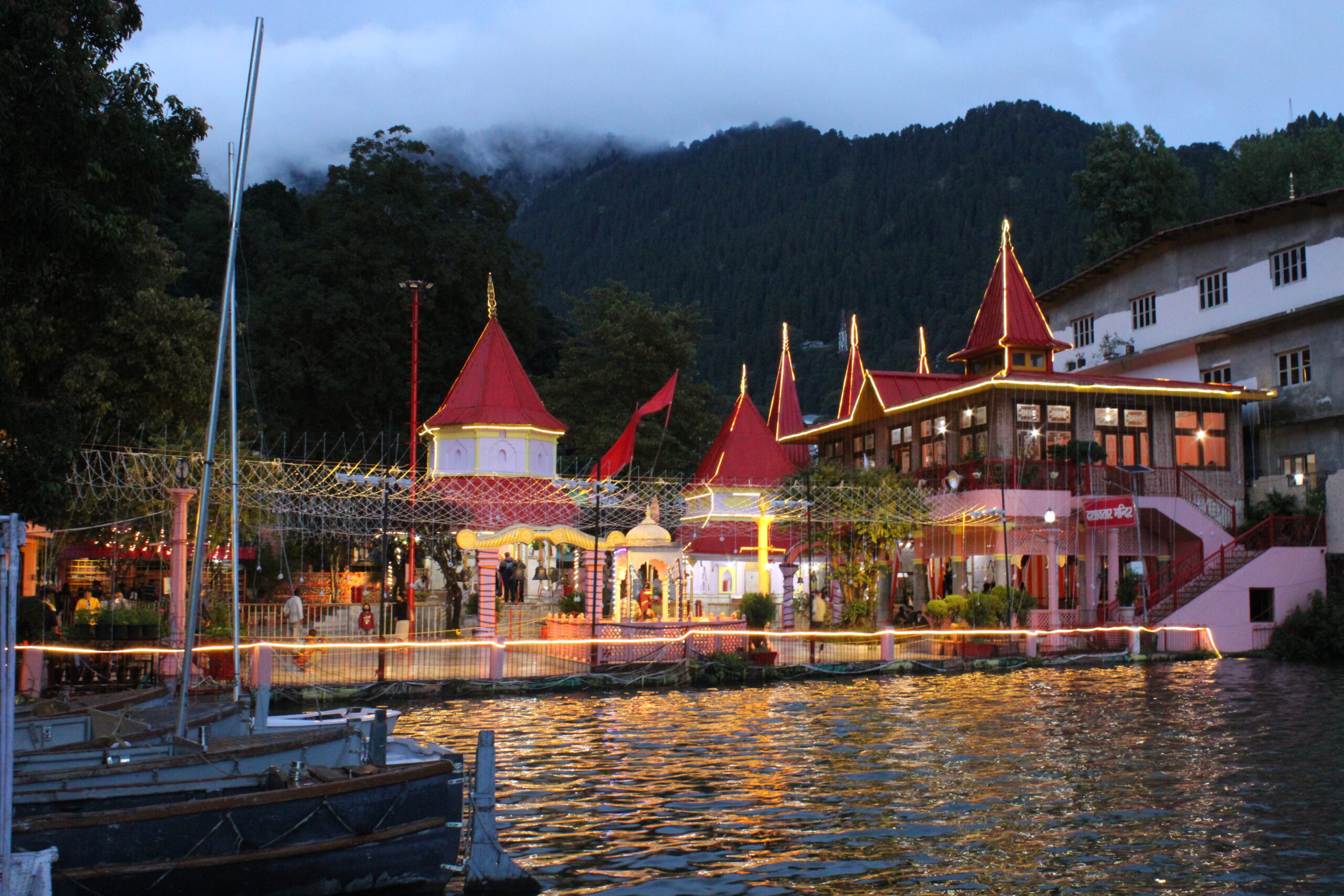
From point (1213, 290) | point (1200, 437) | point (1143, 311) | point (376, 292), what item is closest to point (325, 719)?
point (1200, 437)

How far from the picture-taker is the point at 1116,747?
66.1 ft

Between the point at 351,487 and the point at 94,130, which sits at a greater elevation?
the point at 94,130

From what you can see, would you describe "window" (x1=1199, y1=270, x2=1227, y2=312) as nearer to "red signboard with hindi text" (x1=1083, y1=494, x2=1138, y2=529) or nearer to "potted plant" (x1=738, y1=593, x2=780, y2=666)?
"red signboard with hindi text" (x1=1083, y1=494, x2=1138, y2=529)

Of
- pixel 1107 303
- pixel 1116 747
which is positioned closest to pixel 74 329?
pixel 1116 747

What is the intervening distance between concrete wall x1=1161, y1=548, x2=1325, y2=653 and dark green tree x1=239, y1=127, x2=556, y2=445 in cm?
3608

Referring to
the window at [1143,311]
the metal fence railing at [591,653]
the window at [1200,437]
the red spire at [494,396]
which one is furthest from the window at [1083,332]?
the red spire at [494,396]

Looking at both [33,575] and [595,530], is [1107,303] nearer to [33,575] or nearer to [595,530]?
[595,530]

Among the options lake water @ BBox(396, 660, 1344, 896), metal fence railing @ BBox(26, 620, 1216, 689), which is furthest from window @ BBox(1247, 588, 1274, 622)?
lake water @ BBox(396, 660, 1344, 896)

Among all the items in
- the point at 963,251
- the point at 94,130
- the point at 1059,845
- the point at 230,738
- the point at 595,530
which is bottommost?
the point at 1059,845

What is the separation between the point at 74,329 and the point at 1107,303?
4330 cm

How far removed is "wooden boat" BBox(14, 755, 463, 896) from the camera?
A: 1054 cm

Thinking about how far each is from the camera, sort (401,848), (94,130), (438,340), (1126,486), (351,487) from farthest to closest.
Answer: (438,340), (1126,486), (351,487), (94,130), (401,848)

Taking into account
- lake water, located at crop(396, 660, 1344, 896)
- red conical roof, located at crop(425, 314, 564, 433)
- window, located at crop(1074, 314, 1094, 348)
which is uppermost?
window, located at crop(1074, 314, 1094, 348)

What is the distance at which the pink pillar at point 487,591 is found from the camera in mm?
33281
